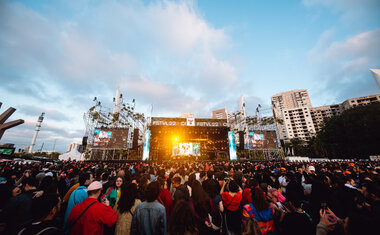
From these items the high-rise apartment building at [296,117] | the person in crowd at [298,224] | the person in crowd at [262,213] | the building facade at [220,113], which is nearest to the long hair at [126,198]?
the person in crowd at [262,213]

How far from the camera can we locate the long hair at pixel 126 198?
97.9 inches

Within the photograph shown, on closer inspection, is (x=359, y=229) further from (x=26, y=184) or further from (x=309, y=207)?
(x=26, y=184)

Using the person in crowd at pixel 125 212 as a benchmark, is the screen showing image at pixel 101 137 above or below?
above

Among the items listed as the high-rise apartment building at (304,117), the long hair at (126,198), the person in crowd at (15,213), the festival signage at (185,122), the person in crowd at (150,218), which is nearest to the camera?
the person in crowd at (150,218)

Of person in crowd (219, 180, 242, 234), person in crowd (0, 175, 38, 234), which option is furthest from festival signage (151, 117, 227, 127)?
person in crowd (219, 180, 242, 234)

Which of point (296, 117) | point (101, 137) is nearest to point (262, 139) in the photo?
point (101, 137)

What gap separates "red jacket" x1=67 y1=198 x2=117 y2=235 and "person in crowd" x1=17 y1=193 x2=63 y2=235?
0.23m

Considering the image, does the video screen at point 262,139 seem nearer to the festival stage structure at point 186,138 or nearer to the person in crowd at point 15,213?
the festival stage structure at point 186,138

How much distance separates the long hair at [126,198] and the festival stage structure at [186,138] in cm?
2527

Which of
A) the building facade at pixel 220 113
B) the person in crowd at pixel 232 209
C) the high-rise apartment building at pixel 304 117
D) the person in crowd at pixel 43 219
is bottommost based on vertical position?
the person in crowd at pixel 232 209

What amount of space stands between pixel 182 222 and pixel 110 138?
72.6 feet

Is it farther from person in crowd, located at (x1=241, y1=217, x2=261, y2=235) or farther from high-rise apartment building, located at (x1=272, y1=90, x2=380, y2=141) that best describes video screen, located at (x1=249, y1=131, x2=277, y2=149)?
high-rise apartment building, located at (x1=272, y1=90, x2=380, y2=141)

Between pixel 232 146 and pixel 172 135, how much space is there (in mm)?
12345

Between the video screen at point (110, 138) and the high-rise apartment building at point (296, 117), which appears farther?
the high-rise apartment building at point (296, 117)
